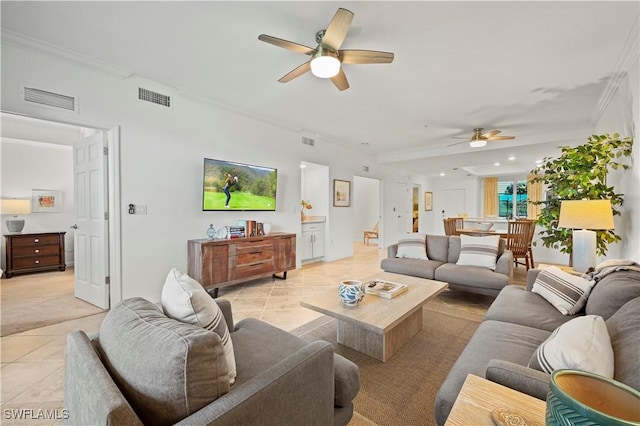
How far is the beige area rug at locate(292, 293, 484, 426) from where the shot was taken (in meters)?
1.60

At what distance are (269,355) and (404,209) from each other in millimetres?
8077

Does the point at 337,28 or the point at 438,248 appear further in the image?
the point at 438,248

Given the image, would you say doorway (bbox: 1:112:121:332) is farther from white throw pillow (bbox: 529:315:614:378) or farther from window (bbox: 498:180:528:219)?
window (bbox: 498:180:528:219)

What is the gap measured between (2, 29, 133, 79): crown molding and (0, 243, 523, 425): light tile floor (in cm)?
263

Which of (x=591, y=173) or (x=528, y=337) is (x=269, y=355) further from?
(x=591, y=173)

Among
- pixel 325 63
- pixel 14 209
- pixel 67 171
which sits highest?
pixel 325 63

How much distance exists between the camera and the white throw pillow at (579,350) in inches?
36.8

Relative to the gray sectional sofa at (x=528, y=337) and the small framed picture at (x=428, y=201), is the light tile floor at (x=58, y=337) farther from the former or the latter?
the small framed picture at (x=428, y=201)

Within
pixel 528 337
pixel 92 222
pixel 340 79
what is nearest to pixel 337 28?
pixel 340 79

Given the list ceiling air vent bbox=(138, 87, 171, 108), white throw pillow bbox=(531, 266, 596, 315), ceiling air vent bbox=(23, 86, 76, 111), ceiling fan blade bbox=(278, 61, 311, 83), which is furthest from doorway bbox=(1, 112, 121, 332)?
white throw pillow bbox=(531, 266, 596, 315)

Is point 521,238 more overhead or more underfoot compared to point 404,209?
more underfoot

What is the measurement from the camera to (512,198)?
9398 mm

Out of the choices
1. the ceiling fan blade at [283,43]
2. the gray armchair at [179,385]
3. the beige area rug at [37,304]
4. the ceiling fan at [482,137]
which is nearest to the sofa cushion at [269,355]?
the gray armchair at [179,385]

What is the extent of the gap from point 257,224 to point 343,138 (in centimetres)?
269
